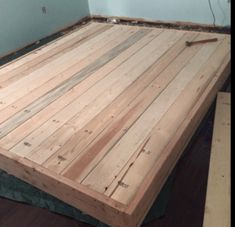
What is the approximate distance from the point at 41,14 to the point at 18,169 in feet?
6.98

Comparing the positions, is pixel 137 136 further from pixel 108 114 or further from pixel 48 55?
pixel 48 55

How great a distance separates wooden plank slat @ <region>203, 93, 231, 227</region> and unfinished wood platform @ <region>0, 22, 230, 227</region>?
115 mm

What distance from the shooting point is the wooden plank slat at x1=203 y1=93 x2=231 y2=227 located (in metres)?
1.13

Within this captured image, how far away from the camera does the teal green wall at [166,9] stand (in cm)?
275

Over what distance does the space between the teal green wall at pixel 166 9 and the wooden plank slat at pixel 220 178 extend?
1406 millimetres

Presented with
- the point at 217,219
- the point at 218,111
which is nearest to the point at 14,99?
the point at 218,111

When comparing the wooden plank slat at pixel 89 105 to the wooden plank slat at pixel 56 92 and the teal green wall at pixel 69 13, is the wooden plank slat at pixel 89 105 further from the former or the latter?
the teal green wall at pixel 69 13

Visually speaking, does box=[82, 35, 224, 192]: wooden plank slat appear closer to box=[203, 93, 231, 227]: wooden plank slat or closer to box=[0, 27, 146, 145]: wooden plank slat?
box=[203, 93, 231, 227]: wooden plank slat

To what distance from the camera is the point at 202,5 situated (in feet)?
9.25

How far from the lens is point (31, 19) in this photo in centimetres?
298

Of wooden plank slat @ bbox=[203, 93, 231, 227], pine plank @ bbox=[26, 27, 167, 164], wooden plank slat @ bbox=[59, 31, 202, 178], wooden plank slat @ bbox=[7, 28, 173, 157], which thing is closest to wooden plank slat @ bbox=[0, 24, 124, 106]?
wooden plank slat @ bbox=[7, 28, 173, 157]

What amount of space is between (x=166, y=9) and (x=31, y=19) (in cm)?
134

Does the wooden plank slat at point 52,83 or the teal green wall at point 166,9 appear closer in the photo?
the wooden plank slat at point 52,83

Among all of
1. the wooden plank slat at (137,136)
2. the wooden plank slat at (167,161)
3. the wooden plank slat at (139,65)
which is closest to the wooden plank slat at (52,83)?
the wooden plank slat at (139,65)
